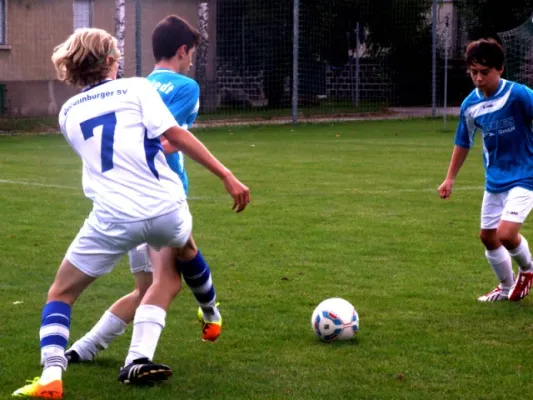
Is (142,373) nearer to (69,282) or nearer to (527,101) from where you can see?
(69,282)

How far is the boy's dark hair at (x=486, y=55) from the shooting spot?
670 centimetres

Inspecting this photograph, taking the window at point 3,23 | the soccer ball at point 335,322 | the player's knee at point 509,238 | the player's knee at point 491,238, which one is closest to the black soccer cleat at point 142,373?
the soccer ball at point 335,322

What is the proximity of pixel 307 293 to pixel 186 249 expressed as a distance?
91.9 inches

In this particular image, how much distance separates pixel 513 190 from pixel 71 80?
132 inches

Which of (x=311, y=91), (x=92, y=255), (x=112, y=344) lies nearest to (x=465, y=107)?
(x=112, y=344)

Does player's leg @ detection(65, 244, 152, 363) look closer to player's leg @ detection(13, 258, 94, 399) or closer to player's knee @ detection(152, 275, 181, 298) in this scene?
player's knee @ detection(152, 275, 181, 298)

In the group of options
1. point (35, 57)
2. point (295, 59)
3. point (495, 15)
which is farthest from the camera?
point (495, 15)

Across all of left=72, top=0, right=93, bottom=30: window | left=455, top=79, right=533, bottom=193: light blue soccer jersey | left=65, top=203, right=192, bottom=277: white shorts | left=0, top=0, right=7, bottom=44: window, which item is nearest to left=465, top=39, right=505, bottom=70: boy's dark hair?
left=455, top=79, right=533, bottom=193: light blue soccer jersey

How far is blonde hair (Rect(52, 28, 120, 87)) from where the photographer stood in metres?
4.58

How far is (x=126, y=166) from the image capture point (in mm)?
4535

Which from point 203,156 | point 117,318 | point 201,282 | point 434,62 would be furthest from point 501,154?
point 434,62

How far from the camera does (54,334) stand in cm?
466

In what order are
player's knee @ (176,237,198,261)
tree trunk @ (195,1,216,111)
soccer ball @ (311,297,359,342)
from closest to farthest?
player's knee @ (176,237,198,261)
soccer ball @ (311,297,359,342)
tree trunk @ (195,1,216,111)

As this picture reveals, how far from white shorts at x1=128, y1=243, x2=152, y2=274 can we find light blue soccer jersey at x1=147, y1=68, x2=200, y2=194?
1.31ft
